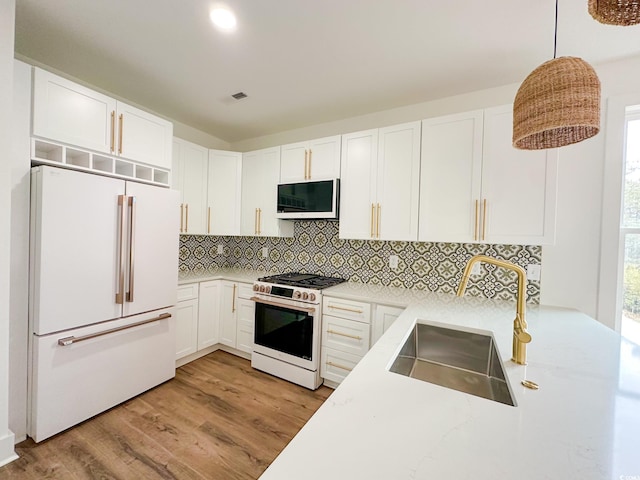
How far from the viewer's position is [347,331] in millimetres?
2393

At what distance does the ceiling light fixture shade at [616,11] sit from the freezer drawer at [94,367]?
2964 millimetres

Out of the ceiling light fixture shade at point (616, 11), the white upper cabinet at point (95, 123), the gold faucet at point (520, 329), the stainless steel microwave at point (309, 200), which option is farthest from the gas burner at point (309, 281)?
the ceiling light fixture shade at point (616, 11)

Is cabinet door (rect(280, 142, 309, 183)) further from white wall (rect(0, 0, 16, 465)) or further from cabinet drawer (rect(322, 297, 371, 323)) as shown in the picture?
white wall (rect(0, 0, 16, 465))

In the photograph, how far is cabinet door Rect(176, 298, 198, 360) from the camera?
2738 mm

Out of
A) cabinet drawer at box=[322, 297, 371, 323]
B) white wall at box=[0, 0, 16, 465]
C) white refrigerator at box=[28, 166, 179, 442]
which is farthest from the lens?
cabinet drawer at box=[322, 297, 371, 323]

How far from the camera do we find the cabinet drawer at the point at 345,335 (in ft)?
7.63

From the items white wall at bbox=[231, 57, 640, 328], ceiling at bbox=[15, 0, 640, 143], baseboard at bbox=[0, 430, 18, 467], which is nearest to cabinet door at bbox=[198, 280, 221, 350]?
baseboard at bbox=[0, 430, 18, 467]

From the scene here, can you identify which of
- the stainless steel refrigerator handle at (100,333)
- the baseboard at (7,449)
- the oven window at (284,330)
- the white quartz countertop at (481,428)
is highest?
the white quartz countertop at (481,428)

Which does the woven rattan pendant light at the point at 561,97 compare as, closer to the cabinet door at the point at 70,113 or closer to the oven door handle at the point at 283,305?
the oven door handle at the point at 283,305

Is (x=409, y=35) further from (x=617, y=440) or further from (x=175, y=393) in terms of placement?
(x=175, y=393)

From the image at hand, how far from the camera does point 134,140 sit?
2.25m

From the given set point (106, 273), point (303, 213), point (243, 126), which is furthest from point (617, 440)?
point (243, 126)

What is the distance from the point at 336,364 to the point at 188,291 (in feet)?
5.41

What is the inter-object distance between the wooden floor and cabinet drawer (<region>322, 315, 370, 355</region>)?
0.47 meters
